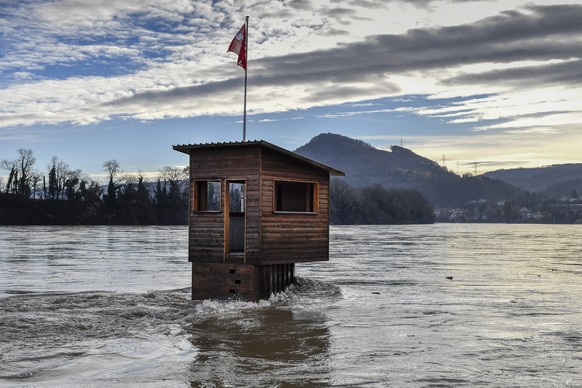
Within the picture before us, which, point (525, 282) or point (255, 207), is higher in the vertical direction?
point (255, 207)

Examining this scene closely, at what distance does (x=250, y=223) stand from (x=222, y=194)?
5.57 ft

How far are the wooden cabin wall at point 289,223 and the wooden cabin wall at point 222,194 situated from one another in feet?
1.06

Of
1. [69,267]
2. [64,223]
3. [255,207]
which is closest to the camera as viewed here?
[255,207]

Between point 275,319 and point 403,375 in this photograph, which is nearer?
point 403,375

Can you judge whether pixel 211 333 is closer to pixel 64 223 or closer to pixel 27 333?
pixel 27 333

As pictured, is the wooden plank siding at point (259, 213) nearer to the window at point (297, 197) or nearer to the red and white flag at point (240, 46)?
→ the window at point (297, 197)

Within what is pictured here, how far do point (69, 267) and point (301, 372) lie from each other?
3079cm

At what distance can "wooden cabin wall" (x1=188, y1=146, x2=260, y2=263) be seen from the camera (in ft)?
83.0

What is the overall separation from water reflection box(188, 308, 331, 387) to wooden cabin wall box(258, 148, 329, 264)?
108 inches

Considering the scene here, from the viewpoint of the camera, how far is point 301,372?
1511cm

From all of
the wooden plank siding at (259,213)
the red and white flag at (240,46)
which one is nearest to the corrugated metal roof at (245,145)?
the wooden plank siding at (259,213)

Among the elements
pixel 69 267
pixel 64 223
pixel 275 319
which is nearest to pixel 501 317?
pixel 275 319

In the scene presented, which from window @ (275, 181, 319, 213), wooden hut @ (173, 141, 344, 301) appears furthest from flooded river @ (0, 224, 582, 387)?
window @ (275, 181, 319, 213)

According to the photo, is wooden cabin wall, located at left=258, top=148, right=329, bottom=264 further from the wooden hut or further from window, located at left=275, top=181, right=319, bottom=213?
window, located at left=275, top=181, right=319, bottom=213
